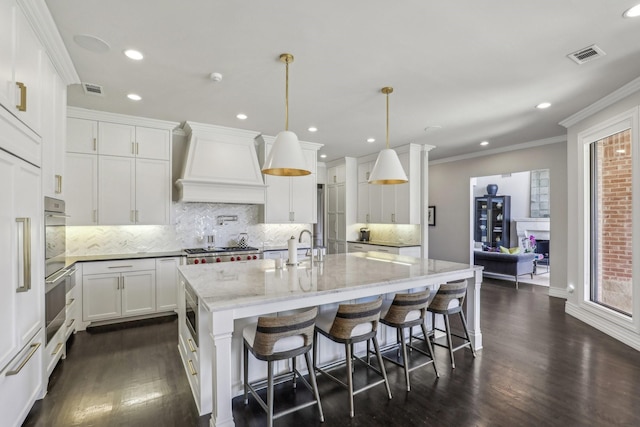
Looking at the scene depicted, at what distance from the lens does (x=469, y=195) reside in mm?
6824

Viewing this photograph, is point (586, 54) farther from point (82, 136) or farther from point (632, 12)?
point (82, 136)

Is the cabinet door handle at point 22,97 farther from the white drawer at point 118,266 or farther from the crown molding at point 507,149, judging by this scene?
the crown molding at point 507,149

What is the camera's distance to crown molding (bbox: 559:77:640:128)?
3.24 meters

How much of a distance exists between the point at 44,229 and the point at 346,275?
2384 millimetres

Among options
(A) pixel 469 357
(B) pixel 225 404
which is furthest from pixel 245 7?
(A) pixel 469 357

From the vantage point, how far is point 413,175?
19.6 ft

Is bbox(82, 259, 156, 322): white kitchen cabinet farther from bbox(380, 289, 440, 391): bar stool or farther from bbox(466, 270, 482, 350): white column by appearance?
bbox(466, 270, 482, 350): white column

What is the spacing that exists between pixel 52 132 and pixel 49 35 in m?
0.80

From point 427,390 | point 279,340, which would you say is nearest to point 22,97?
point 279,340

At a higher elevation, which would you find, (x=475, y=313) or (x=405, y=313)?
(x=405, y=313)

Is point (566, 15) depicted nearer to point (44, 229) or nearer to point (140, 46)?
point (140, 46)

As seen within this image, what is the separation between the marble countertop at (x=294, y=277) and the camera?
201 cm

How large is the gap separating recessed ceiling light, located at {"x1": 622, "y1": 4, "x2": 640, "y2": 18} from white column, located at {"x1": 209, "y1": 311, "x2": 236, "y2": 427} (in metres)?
3.25

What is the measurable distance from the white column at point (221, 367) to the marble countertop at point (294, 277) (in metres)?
0.11
